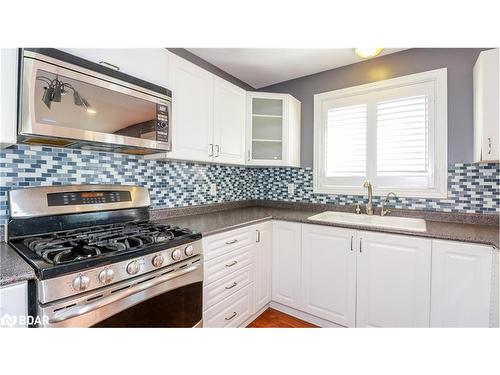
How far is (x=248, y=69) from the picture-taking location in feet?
8.09

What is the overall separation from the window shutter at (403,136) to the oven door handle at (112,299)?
1.95m

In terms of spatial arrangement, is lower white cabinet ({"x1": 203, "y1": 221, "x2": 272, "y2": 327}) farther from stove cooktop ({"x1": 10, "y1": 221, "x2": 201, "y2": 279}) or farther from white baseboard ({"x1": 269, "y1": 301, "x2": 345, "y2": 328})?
stove cooktop ({"x1": 10, "y1": 221, "x2": 201, "y2": 279})

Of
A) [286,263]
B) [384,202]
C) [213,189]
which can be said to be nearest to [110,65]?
[213,189]

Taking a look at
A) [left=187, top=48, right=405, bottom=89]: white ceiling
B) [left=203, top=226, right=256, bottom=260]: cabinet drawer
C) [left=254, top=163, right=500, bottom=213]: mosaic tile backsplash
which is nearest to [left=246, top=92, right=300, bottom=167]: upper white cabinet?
[left=187, top=48, right=405, bottom=89]: white ceiling

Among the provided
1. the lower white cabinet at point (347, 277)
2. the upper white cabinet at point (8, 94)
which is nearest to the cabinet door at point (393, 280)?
the lower white cabinet at point (347, 277)

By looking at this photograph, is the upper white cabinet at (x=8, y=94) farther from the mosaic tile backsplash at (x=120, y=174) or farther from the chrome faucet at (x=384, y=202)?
the chrome faucet at (x=384, y=202)

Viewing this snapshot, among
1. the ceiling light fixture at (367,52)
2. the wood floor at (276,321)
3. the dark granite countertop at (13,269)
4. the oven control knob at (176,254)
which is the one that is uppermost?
the ceiling light fixture at (367,52)

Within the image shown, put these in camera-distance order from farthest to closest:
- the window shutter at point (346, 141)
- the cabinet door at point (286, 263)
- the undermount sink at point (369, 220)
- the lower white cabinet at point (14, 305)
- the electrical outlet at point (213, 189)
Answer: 1. the electrical outlet at point (213, 189)
2. the window shutter at point (346, 141)
3. the cabinet door at point (286, 263)
4. the undermount sink at point (369, 220)
5. the lower white cabinet at point (14, 305)

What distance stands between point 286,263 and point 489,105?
5.90 feet

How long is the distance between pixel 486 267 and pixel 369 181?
106 cm

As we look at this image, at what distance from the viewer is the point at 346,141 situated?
7.95 feet

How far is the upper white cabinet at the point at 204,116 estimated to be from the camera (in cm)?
175
